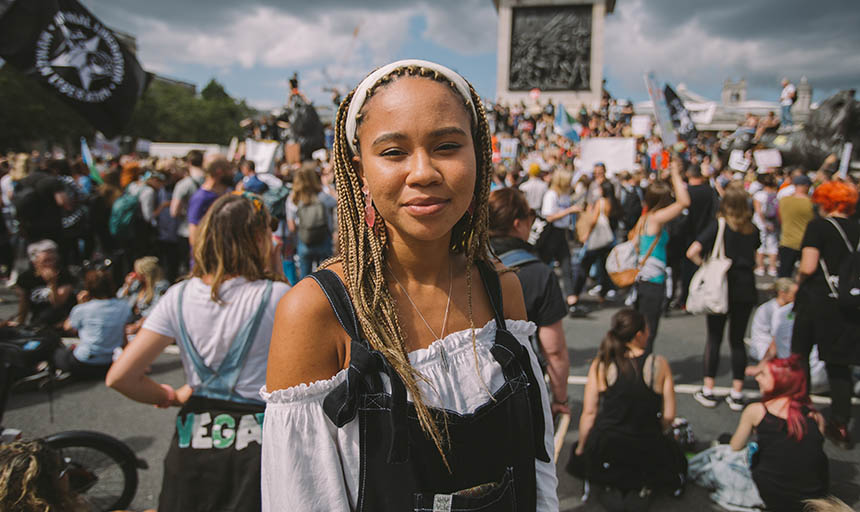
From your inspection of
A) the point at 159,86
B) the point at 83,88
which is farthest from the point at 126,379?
the point at 159,86

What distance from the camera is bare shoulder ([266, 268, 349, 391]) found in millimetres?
1056

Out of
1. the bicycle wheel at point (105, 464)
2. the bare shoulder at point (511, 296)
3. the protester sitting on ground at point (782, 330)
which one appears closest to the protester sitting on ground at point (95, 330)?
the bicycle wheel at point (105, 464)

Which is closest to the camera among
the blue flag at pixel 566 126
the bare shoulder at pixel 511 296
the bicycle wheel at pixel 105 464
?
the bare shoulder at pixel 511 296

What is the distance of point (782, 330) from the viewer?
4492 millimetres

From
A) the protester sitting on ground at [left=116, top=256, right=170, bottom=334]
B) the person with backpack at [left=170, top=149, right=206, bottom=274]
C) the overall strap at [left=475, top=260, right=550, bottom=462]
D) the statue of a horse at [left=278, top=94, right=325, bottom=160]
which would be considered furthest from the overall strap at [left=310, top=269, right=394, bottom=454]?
the statue of a horse at [left=278, top=94, right=325, bottom=160]

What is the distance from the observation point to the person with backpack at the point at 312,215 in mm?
5863

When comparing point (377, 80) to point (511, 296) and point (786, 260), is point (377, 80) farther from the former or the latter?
point (786, 260)

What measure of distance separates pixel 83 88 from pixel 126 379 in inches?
129

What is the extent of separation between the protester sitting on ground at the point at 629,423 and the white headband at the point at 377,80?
93.5 inches

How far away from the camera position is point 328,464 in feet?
3.46

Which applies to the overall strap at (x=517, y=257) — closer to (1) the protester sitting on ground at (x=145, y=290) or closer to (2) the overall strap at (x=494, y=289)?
(2) the overall strap at (x=494, y=289)

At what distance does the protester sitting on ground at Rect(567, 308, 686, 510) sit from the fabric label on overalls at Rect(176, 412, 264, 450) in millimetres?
2059

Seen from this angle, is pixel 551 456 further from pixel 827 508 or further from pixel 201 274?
pixel 201 274

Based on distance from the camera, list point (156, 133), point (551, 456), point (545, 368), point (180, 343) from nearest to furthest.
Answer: point (551, 456) < point (180, 343) < point (545, 368) < point (156, 133)
